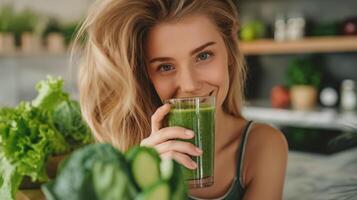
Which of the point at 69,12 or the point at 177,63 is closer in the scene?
the point at 177,63

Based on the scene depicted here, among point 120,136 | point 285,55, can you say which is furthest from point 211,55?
point 285,55

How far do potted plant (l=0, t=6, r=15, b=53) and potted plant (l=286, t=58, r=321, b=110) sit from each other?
110 inches

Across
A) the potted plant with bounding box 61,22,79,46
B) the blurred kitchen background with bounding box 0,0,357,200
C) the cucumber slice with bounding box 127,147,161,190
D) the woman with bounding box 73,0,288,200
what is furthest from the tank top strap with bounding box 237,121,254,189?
the potted plant with bounding box 61,22,79,46

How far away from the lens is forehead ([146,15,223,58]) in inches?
42.2

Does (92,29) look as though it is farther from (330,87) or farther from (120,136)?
(330,87)

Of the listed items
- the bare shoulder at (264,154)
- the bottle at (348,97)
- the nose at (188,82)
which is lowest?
the bottle at (348,97)

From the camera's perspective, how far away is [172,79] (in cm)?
109

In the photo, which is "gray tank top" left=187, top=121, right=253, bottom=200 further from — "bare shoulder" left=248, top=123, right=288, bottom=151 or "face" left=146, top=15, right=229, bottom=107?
"face" left=146, top=15, right=229, bottom=107

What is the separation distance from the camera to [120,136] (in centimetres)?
131

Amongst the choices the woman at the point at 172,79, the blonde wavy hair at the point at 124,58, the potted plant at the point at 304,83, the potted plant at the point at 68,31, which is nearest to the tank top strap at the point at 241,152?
the woman at the point at 172,79

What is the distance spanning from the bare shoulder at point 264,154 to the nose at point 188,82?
1.30 feet

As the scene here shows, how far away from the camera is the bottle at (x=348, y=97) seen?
4.24 m

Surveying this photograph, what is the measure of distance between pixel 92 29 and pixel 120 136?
318mm

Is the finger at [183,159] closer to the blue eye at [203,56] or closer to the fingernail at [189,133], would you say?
the fingernail at [189,133]
